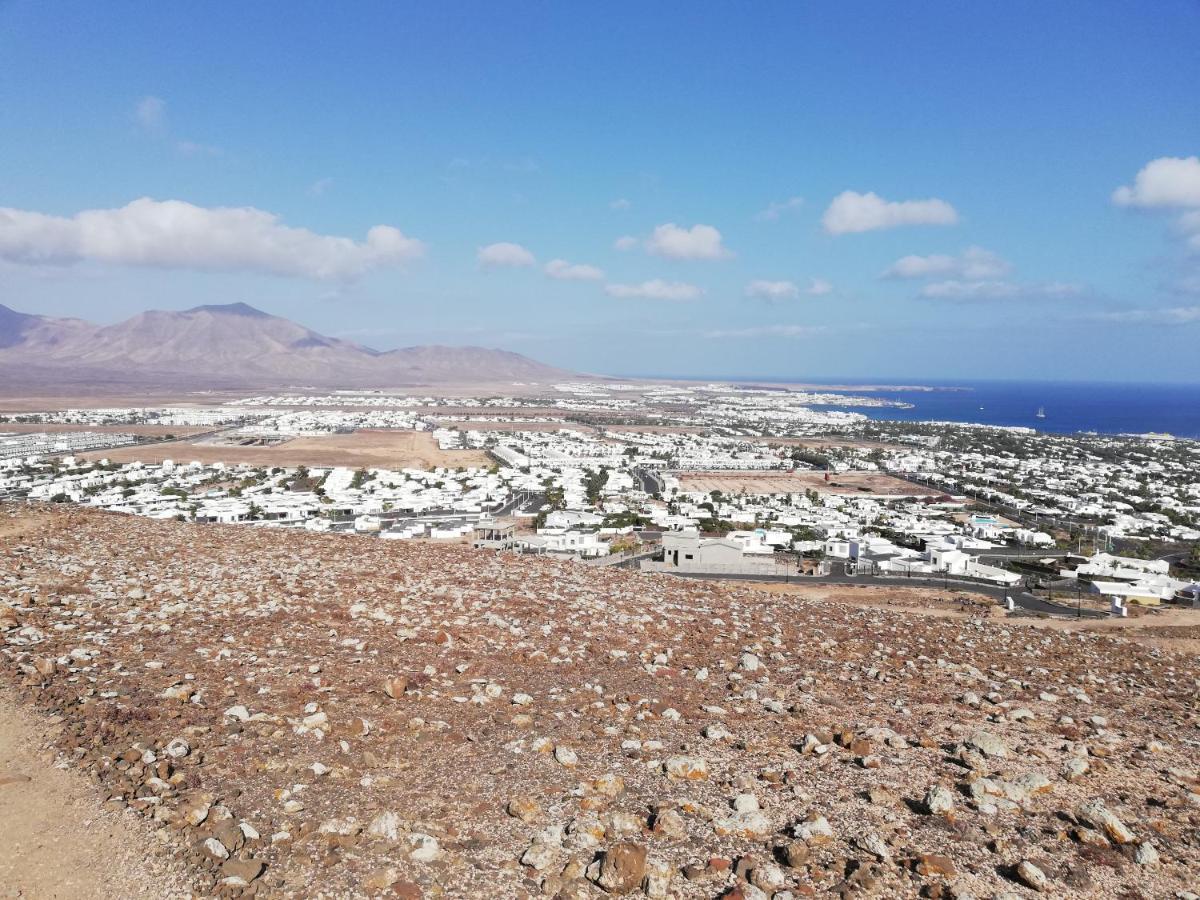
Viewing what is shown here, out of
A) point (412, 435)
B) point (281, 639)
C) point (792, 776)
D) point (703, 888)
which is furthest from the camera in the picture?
point (412, 435)

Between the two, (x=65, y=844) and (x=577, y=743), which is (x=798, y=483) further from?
(x=65, y=844)

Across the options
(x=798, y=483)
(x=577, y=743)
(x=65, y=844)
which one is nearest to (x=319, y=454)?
(x=798, y=483)

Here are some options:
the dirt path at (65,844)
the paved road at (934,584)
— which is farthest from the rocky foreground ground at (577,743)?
the paved road at (934,584)

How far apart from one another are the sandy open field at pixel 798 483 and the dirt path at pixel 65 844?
157 ft

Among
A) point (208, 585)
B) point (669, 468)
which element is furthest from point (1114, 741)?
point (669, 468)

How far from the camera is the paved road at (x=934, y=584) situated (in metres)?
20.9

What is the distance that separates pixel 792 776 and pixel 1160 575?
102 feet

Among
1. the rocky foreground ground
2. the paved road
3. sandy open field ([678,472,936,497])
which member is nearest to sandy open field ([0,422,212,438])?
sandy open field ([678,472,936,497])

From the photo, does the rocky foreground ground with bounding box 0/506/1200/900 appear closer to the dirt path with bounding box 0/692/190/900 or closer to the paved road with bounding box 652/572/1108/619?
the dirt path with bounding box 0/692/190/900

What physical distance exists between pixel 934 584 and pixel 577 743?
21.2m

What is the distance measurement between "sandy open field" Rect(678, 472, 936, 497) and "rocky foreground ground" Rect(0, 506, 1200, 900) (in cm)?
4311

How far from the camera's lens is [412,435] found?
8331 centimetres

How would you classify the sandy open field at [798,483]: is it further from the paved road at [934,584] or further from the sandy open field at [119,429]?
the sandy open field at [119,429]

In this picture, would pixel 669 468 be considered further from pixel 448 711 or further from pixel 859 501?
pixel 448 711
